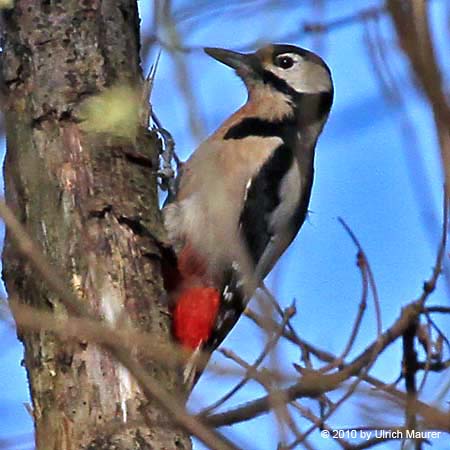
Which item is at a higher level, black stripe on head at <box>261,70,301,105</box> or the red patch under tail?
black stripe on head at <box>261,70,301,105</box>

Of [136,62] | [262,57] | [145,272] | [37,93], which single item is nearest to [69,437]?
[145,272]

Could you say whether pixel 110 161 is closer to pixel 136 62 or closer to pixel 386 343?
pixel 136 62

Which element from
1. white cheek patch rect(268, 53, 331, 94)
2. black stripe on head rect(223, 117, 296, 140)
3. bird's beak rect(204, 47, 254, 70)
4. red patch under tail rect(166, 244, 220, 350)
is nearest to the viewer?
red patch under tail rect(166, 244, 220, 350)

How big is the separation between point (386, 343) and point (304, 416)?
646 millimetres

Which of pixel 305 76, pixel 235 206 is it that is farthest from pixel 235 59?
pixel 235 206

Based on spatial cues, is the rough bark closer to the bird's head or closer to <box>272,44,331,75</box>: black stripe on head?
the bird's head

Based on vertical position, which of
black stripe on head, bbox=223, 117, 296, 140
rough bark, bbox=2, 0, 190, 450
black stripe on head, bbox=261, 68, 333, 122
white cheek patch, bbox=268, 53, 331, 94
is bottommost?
rough bark, bbox=2, 0, 190, 450

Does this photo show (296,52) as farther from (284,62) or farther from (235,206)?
(235,206)

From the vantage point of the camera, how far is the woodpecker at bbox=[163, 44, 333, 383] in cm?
312

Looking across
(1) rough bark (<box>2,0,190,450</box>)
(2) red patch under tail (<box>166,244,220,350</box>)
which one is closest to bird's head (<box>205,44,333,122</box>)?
(2) red patch under tail (<box>166,244,220,350</box>)

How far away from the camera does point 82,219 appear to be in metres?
2.39

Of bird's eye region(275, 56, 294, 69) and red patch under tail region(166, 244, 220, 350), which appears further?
bird's eye region(275, 56, 294, 69)

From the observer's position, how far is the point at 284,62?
383cm

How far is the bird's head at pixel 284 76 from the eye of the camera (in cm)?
369
